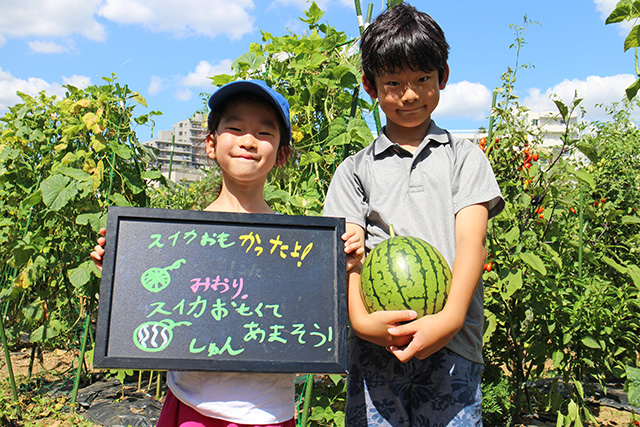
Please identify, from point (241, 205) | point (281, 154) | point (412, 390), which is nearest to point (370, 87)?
point (281, 154)

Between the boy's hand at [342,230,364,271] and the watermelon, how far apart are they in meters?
0.12

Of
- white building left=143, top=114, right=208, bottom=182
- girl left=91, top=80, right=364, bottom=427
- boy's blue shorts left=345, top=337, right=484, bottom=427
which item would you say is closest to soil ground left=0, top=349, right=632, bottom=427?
white building left=143, top=114, right=208, bottom=182

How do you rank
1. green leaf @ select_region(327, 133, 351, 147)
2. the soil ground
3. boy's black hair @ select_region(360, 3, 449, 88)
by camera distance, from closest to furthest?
boy's black hair @ select_region(360, 3, 449, 88) < green leaf @ select_region(327, 133, 351, 147) < the soil ground

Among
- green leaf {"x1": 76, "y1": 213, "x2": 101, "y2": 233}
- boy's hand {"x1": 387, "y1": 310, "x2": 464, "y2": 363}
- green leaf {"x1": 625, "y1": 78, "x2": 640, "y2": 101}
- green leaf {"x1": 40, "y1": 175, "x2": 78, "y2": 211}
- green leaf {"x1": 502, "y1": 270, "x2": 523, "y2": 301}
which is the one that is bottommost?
boy's hand {"x1": 387, "y1": 310, "x2": 464, "y2": 363}

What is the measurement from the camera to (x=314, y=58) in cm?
292

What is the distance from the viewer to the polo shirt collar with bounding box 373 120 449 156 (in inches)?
73.6

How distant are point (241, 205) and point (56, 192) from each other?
5.44 feet

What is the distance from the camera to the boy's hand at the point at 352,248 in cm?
168

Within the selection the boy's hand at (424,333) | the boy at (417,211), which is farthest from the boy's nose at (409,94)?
the boy's hand at (424,333)

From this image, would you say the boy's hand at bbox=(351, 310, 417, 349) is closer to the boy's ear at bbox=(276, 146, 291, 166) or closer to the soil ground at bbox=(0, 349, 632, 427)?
the boy's ear at bbox=(276, 146, 291, 166)

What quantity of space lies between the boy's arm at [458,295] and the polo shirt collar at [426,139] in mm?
291

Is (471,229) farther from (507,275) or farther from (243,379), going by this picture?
(507,275)

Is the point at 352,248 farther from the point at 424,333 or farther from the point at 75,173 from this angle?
the point at 75,173

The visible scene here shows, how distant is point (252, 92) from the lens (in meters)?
1.91
